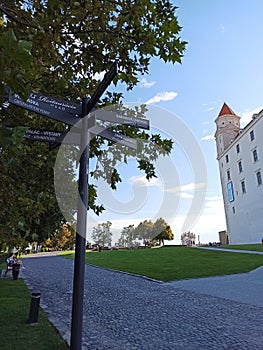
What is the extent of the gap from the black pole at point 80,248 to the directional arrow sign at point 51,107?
0.18m

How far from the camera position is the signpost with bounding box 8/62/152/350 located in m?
4.04

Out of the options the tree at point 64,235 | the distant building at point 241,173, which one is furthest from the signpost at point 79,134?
the distant building at point 241,173

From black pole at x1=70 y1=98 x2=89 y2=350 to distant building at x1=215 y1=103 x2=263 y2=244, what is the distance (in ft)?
152

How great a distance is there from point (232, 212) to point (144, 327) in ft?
174

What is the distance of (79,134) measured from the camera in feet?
15.4

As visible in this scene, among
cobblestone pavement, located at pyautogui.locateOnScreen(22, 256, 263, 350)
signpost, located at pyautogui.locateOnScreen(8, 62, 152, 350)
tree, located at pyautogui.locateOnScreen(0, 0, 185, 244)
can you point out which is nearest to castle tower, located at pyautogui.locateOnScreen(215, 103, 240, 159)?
cobblestone pavement, located at pyautogui.locateOnScreen(22, 256, 263, 350)

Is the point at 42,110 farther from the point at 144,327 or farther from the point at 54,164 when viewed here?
the point at 144,327

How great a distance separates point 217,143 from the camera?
212 ft

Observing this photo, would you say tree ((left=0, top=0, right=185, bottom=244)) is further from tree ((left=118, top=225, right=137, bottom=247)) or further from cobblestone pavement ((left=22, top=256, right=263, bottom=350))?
cobblestone pavement ((left=22, top=256, right=263, bottom=350))

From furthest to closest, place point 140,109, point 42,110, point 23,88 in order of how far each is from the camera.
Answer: point 140,109
point 42,110
point 23,88

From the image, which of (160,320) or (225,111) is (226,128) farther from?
(160,320)

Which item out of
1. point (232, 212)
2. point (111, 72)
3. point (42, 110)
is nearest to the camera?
point (111, 72)

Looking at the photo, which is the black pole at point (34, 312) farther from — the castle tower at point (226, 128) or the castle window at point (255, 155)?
the castle tower at point (226, 128)

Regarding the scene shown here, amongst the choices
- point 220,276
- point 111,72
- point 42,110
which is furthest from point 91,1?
point 220,276
